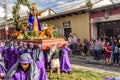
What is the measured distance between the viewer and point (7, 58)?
15.2m

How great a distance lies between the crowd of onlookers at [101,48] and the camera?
61.0 ft

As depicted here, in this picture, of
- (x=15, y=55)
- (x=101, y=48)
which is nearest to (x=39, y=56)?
(x=15, y=55)

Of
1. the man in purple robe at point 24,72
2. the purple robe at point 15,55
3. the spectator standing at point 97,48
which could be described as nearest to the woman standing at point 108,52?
the spectator standing at point 97,48

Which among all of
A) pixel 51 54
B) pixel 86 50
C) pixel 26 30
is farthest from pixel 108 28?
pixel 51 54

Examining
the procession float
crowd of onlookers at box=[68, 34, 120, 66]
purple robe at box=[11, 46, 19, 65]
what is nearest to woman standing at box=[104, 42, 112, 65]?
crowd of onlookers at box=[68, 34, 120, 66]

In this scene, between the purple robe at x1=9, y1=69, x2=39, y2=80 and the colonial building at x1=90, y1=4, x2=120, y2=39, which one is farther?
the colonial building at x1=90, y1=4, x2=120, y2=39

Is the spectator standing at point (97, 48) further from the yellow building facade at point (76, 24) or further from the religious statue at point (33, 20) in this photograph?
the religious statue at point (33, 20)

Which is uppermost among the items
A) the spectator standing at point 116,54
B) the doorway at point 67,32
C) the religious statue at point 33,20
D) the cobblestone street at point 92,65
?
the religious statue at point 33,20

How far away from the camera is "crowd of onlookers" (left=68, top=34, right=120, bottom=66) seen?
61.0ft

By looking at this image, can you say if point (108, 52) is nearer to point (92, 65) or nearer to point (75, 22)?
point (92, 65)

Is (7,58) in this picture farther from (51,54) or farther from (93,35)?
(93,35)

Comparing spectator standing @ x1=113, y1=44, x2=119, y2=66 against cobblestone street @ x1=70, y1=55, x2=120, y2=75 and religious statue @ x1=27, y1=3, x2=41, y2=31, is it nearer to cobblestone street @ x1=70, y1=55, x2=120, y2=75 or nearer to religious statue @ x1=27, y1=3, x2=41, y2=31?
cobblestone street @ x1=70, y1=55, x2=120, y2=75

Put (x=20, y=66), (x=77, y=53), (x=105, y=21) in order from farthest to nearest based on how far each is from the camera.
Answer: (x=77, y=53) → (x=105, y=21) → (x=20, y=66)

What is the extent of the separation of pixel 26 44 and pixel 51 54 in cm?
123
